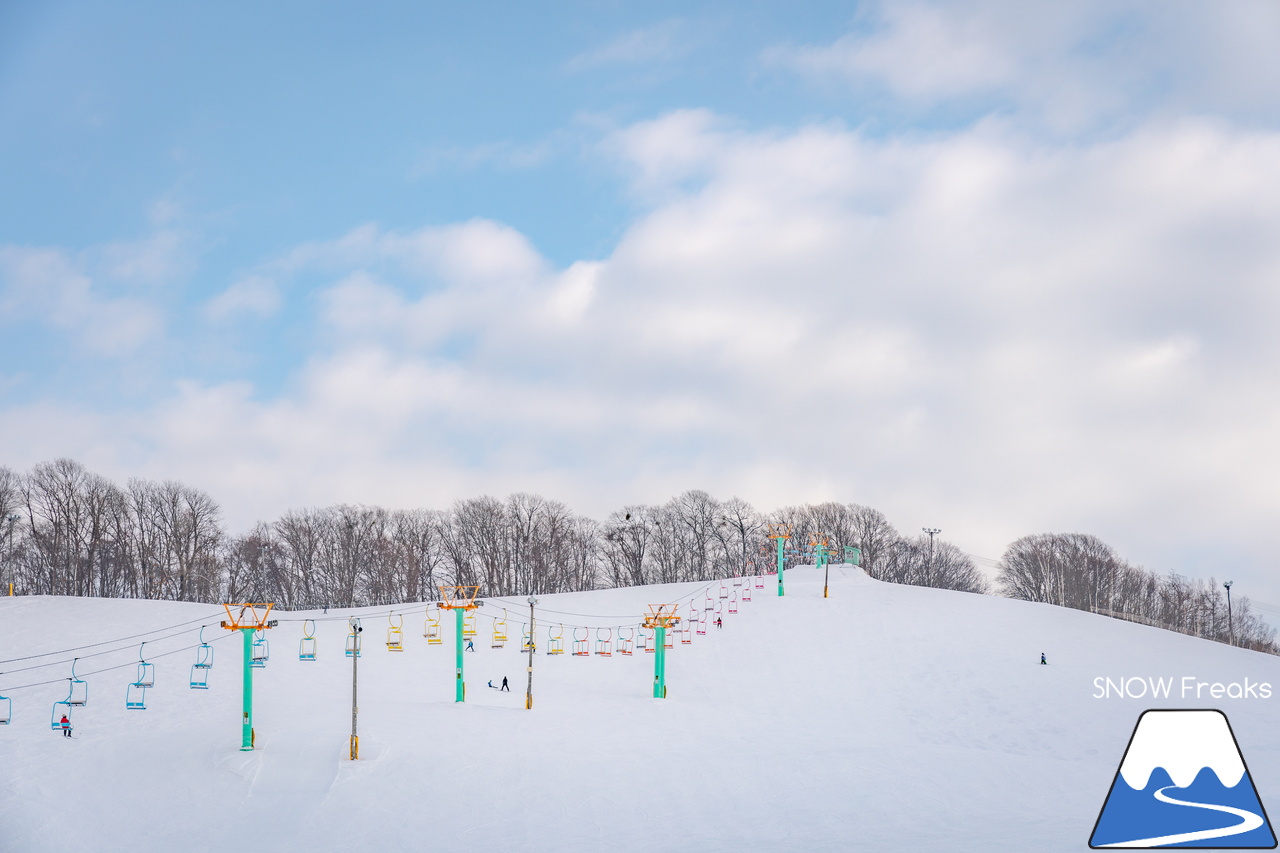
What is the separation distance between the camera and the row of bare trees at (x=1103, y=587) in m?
91.4

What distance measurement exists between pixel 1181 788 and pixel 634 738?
20.9 m

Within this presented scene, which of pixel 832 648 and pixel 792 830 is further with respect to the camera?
pixel 832 648

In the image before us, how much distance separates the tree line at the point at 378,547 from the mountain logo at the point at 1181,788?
4902 centimetres

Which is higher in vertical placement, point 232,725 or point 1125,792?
point 1125,792

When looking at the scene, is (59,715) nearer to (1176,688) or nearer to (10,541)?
(10,541)

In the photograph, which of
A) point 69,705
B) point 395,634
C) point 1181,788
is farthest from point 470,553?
point 1181,788

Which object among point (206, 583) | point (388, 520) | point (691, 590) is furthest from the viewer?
point (388, 520)

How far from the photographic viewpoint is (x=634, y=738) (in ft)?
102

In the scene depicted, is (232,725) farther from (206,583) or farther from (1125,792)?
(206,583)

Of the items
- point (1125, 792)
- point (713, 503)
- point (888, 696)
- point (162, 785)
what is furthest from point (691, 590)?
point (1125, 792)

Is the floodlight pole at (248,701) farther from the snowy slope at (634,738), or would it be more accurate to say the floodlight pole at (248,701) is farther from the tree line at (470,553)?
the tree line at (470,553)

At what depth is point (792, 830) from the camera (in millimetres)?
21375

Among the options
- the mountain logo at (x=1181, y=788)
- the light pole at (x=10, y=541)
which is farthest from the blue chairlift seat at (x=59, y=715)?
the light pole at (x=10, y=541)

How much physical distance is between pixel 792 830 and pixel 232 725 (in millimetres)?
20246
